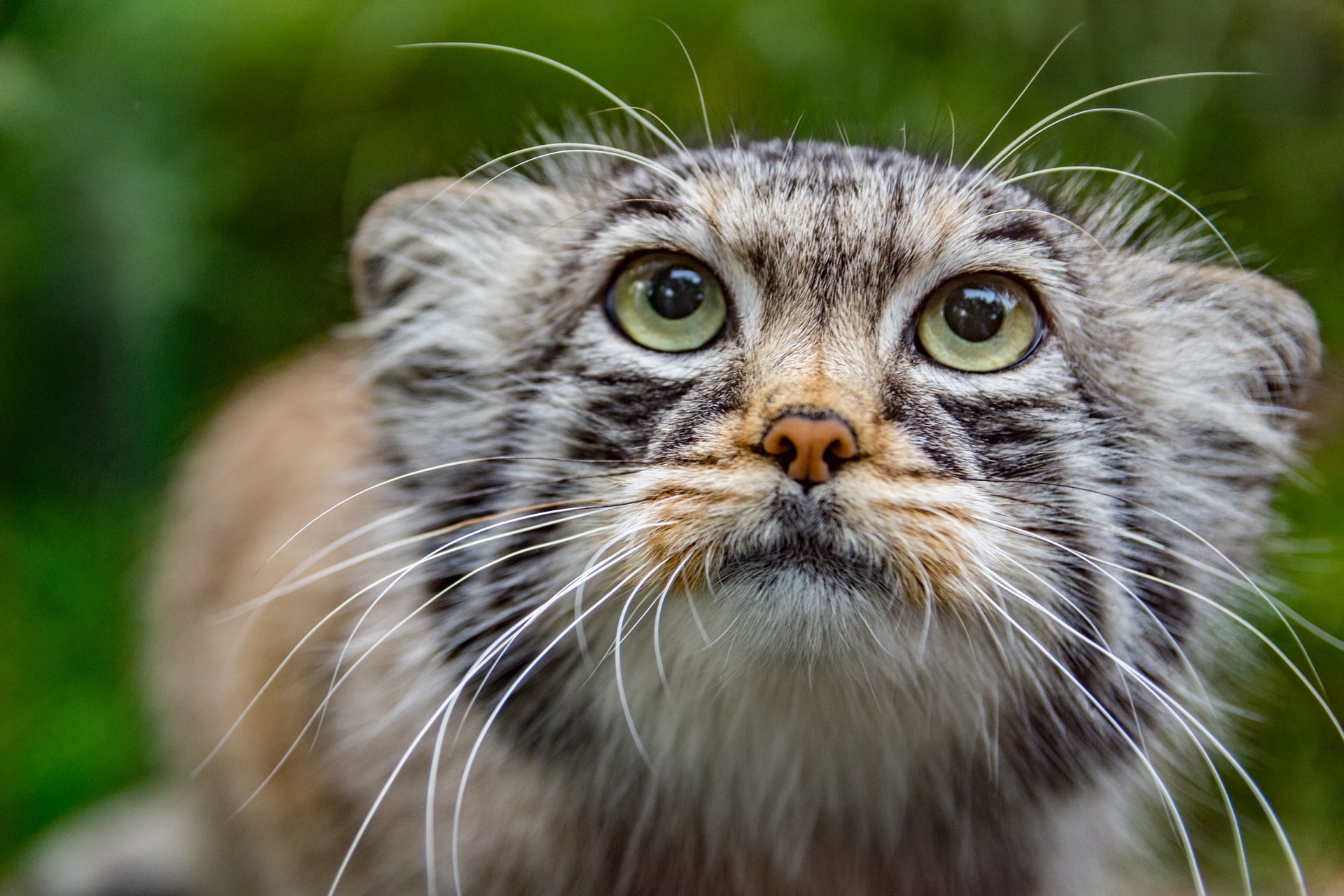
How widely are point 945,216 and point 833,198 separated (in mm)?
166

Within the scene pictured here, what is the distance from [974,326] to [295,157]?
2757mm

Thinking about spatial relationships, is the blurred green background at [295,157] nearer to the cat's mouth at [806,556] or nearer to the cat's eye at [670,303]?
the cat's eye at [670,303]

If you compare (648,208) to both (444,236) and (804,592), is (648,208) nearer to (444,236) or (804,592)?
(444,236)

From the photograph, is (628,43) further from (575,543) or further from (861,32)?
(575,543)

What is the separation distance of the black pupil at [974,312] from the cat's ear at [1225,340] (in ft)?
Result: 1.10

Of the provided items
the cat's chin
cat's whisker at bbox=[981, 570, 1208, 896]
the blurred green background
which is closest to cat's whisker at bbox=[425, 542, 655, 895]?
the cat's chin

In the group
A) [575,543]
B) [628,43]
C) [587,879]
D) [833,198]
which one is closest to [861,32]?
[628,43]

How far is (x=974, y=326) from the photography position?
1643 millimetres

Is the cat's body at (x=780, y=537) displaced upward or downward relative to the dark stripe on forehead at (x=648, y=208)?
downward

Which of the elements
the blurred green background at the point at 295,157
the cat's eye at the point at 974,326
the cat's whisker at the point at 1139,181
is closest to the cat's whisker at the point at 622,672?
the cat's eye at the point at 974,326

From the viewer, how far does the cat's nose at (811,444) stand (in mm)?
1369

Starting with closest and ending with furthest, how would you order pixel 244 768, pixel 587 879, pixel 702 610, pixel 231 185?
1. pixel 702 610
2. pixel 587 879
3. pixel 244 768
4. pixel 231 185

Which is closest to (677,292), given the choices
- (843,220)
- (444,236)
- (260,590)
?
(843,220)

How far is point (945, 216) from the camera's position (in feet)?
5.37
